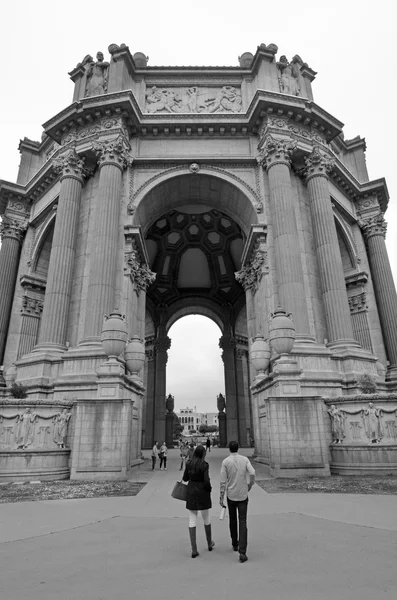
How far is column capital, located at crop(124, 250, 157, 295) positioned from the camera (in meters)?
23.0

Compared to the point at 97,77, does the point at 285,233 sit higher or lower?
lower

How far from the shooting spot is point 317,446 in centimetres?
1504

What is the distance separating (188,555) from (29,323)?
1029 inches

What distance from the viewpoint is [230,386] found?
45656 millimetres

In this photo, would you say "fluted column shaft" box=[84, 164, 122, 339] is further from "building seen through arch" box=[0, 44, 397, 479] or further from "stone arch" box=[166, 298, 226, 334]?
"stone arch" box=[166, 298, 226, 334]

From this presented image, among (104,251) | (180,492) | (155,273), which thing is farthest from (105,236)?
(180,492)

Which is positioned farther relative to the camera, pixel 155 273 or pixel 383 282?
Result: pixel 383 282

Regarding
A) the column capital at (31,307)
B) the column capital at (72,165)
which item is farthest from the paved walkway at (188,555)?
the column capital at (31,307)

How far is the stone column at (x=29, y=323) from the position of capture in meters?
27.9

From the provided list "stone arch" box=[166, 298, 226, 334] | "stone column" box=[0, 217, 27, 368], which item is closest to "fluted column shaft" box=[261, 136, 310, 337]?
"stone column" box=[0, 217, 27, 368]

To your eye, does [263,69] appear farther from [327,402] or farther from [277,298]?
[327,402]

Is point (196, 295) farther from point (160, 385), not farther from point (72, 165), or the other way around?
point (72, 165)

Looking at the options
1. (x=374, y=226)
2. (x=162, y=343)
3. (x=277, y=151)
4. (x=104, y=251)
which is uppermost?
(x=277, y=151)

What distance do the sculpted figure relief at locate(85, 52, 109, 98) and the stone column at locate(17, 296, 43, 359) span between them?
15.3m
